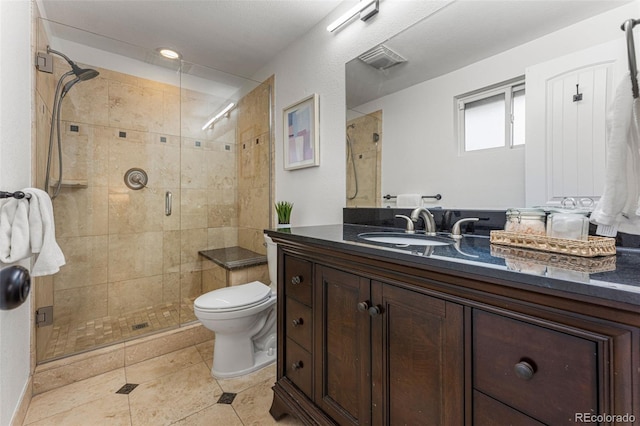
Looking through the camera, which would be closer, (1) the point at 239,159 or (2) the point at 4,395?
(2) the point at 4,395

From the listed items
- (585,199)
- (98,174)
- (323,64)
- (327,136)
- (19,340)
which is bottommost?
(19,340)

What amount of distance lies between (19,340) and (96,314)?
889mm

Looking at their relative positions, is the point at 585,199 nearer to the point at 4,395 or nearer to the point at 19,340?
the point at 4,395

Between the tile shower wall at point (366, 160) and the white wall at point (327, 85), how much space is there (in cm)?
9

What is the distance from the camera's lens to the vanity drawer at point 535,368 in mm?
500

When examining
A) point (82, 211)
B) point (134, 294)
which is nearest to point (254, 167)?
point (82, 211)

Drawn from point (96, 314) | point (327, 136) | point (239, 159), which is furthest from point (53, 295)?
point (327, 136)

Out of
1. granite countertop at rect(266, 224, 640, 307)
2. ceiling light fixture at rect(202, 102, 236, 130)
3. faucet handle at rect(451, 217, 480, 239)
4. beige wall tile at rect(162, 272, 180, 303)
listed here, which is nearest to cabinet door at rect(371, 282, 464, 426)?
granite countertop at rect(266, 224, 640, 307)

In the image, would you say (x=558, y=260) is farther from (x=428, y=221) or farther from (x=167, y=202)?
(x=167, y=202)

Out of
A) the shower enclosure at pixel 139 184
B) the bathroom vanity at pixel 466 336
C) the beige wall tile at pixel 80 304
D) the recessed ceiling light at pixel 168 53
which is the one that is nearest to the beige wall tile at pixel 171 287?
the shower enclosure at pixel 139 184

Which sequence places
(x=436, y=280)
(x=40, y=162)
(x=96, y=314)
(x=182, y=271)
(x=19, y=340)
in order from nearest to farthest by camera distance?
(x=436, y=280), (x=19, y=340), (x=40, y=162), (x=96, y=314), (x=182, y=271)

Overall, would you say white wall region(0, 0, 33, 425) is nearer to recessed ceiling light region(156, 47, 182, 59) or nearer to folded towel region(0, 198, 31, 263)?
folded towel region(0, 198, 31, 263)

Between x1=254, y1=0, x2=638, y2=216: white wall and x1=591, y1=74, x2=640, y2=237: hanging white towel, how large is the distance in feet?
0.82

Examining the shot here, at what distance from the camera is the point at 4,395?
3.83 ft
